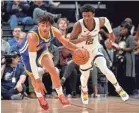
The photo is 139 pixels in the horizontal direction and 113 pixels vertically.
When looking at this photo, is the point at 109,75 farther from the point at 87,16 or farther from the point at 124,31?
the point at 124,31

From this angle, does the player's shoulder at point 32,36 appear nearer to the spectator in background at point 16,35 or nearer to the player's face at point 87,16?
the player's face at point 87,16

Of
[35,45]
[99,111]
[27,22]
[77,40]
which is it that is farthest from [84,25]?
[27,22]

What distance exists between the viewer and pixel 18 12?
10.7m

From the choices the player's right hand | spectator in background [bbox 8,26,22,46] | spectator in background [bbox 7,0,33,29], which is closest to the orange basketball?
the player's right hand

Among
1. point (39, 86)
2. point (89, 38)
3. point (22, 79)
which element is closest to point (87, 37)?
point (89, 38)

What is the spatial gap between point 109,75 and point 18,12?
4674mm

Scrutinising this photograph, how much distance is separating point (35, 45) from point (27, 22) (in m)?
4.47

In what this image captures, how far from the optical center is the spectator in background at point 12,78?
860 centimetres

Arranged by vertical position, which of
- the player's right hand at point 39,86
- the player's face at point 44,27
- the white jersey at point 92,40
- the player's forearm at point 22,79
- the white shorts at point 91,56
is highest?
the player's face at point 44,27

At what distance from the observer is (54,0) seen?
11922 mm

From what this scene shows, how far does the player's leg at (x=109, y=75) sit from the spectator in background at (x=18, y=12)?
4.05 meters

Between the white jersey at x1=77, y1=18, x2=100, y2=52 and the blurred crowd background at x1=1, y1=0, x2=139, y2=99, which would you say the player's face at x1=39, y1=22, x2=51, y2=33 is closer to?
the white jersey at x1=77, y1=18, x2=100, y2=52

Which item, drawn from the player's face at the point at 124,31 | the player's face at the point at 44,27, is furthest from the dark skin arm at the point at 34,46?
the player's face at the point at 124,31

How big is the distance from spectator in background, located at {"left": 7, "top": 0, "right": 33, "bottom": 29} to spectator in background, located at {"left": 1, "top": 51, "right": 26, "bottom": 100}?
1645mm
